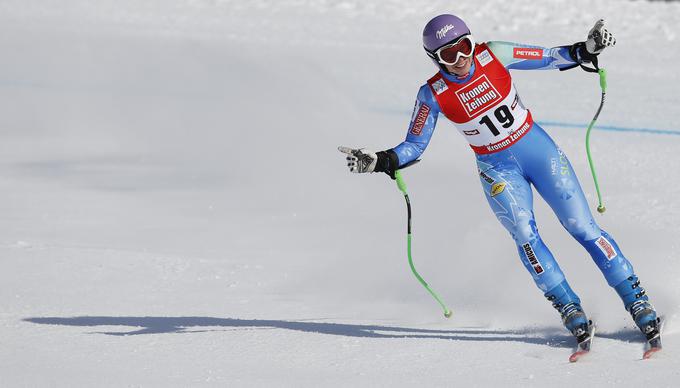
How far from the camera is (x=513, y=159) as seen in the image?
5750 millimetres

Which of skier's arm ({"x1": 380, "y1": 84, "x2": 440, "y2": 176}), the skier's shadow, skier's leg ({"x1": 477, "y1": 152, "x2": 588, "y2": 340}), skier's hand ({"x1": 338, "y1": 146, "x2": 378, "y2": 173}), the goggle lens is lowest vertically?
the skier's shadow

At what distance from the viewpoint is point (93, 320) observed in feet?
21.0

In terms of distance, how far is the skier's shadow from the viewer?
19.4 feet

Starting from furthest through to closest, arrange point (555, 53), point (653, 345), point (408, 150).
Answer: point (555, 53) < point (408, 150) < point (653, 345)

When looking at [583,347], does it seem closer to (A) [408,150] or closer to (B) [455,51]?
(A) [408,150]

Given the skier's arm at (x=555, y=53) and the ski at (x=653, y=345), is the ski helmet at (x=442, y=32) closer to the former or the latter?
the skier's arm at (x=555, y=53)

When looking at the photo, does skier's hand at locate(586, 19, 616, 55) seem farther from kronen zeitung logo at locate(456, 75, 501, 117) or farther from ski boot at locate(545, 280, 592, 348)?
ski boot at locate(545, 280, 592, 348)

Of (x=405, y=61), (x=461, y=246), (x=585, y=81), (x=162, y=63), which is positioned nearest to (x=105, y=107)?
(x=162, y=63)

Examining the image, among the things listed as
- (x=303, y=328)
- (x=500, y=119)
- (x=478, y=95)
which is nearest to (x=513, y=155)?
(x=500, y=119)

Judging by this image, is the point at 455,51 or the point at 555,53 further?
the point at 555,53

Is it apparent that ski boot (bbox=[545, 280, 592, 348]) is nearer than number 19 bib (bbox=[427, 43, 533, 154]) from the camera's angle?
Yes

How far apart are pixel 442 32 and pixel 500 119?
53 centimetres

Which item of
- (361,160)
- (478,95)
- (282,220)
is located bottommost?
(361,160)

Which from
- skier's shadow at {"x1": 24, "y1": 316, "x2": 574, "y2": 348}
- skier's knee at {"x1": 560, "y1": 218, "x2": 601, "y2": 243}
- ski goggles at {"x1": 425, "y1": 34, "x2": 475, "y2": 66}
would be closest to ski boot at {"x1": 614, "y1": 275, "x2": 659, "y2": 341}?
skier's knee at {"x1": 560, "y1": 218, "x2": 601, "y2": 243}
